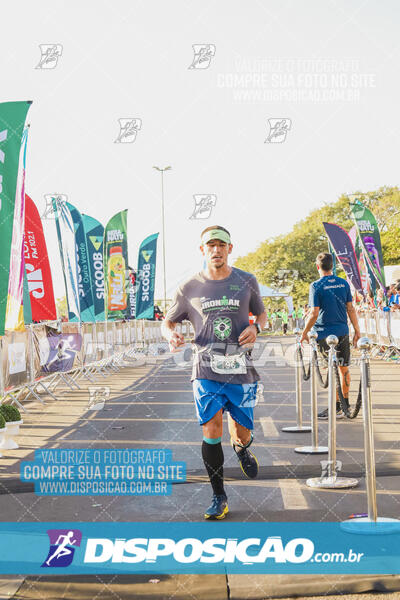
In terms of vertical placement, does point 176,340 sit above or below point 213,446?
above

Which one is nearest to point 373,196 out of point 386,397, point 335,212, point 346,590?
point 335,212

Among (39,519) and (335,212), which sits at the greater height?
(335,212)

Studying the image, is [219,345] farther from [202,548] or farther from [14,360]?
[14,360]

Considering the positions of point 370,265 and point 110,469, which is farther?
point 370,265

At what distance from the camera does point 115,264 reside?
22.4m

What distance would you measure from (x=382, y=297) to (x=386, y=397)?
9.46m

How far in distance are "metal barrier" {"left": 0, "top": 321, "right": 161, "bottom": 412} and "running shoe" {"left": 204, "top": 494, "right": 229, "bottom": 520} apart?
5590mm

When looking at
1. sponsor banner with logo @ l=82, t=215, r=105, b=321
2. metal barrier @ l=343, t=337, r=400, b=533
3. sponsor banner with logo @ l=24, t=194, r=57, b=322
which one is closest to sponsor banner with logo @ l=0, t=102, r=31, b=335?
metal barrier @ l=343, t=337, r=400, b=533

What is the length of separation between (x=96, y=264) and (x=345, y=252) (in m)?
8.41

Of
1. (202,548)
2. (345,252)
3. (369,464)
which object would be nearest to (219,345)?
(369,464)

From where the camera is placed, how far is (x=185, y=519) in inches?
203

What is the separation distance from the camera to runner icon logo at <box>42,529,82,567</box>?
170 inches

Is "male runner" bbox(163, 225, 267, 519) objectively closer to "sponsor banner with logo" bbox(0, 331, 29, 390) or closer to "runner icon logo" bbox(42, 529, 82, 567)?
"runner icon logo" bbox(42, 529, 82, 567)

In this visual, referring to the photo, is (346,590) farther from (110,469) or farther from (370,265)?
(370,265)
